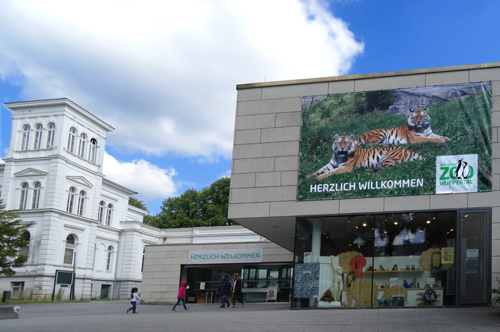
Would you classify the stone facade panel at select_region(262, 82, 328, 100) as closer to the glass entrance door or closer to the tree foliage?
the glass entrance door

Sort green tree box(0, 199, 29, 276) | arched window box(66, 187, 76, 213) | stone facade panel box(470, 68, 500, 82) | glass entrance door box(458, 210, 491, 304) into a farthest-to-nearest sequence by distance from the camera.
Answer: arched window box(66, 187, 76, 213), green tree box(0, 199, 29, 276), stone facade panel box(470, 68, 500, 82), glass entrance door box(458, 210, 491, 304)

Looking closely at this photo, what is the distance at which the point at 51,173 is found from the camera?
48969 millimetres

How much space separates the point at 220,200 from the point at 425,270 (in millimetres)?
48759

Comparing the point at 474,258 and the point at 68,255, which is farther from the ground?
the point at 474,258

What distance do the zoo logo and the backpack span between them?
12.5 feet

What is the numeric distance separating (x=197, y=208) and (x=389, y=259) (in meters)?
49.1

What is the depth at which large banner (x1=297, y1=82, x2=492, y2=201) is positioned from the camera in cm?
1895

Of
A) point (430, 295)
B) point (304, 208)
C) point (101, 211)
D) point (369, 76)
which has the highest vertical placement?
point (369, 76)

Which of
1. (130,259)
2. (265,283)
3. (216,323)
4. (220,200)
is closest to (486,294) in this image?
(216,323)

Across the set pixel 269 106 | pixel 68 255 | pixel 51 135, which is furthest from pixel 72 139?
pixel 269 106

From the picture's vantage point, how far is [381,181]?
A: 19703 mm

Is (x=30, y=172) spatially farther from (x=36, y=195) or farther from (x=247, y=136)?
(x=247, y=136)

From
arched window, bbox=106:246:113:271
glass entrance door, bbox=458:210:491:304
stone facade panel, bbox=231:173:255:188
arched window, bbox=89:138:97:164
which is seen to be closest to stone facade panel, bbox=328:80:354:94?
stone facade panel, bbox=231:173:255:188

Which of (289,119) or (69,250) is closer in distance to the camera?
(289,119)
